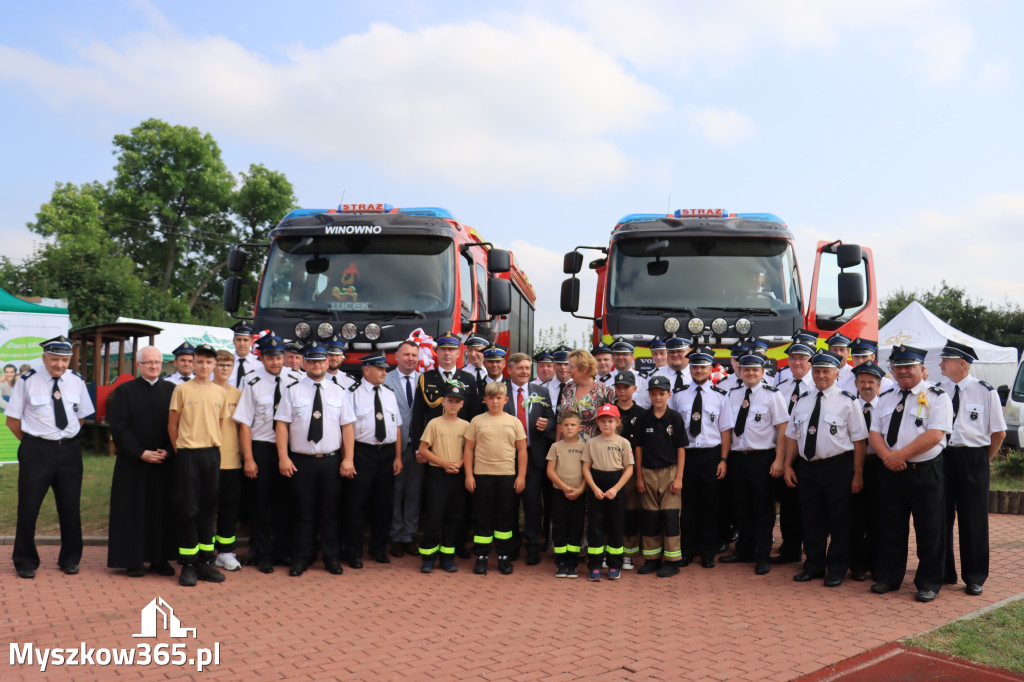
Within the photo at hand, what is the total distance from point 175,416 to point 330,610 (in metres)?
2.24

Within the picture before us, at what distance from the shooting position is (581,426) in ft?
25.5

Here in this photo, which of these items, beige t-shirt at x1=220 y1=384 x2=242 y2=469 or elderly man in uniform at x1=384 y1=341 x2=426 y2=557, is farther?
elderly man in uniform at x1=384 y1=341 x2=426 y2=557

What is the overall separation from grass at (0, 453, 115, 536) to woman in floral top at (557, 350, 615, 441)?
5094mm

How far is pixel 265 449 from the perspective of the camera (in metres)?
7.54

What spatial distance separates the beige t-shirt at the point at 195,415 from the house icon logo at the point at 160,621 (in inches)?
54.0

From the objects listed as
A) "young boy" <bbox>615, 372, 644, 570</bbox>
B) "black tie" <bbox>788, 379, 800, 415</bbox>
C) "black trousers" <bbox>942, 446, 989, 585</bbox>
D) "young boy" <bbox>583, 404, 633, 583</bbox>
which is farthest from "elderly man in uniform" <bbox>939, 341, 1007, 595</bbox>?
"young boy" <bbox>583, 404, 633, 583</bbox>

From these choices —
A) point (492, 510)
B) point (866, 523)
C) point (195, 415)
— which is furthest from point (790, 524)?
point (195, 415)

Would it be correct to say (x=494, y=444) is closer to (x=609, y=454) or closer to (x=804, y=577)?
(x=609, y=454)

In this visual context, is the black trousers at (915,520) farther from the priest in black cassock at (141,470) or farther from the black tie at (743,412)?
the priest in black cassock at (141,470)

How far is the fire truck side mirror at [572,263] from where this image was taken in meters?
11.0

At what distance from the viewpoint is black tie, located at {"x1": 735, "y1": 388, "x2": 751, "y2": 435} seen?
7859 mm

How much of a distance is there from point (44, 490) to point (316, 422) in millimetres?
2436

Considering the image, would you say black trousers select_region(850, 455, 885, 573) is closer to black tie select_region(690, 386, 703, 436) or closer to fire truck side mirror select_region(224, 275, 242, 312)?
black tie select_region(690, 386, 703, 436)

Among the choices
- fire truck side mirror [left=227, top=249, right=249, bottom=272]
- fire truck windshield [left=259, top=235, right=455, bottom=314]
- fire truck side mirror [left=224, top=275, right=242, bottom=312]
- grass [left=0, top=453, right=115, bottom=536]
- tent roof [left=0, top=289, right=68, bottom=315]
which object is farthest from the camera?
tent roof [left=0, top=289, right=68, bottom=315]
